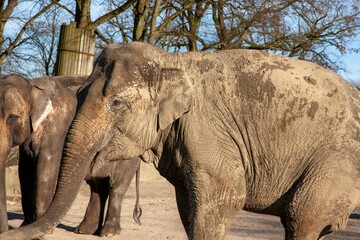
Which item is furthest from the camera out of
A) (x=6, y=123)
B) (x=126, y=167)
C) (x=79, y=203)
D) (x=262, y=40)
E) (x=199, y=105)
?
(x=262, y=40)

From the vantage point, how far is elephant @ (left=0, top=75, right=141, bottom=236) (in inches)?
452

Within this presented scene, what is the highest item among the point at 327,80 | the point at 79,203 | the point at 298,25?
the point at 298,25

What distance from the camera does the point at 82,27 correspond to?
18.1m

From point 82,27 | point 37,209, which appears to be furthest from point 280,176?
point 82,27

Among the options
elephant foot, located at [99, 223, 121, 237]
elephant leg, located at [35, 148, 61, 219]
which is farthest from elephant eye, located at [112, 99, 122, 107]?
elephant foot, located at [99, 223, 121, 237]

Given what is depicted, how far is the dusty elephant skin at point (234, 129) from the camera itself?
5848 millimetres

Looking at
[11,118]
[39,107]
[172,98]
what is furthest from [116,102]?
[39,107]

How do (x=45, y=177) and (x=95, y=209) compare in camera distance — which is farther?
(x=95, y=209)

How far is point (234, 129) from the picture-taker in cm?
607

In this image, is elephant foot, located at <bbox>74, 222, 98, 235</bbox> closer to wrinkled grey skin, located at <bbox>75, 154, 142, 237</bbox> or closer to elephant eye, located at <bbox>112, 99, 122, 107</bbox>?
wrinkled grey skin, located at <bbox>75, 154, 142, 237</bbox>

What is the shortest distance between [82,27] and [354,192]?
41.8 ft

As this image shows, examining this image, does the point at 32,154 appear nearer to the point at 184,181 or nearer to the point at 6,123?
the point at 6,123

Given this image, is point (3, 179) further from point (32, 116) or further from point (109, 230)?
point (109, 230)

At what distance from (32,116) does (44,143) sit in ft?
1.35
